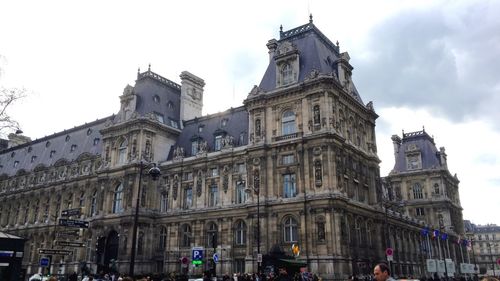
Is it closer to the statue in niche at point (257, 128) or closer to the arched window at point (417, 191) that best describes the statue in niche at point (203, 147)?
the statue in niche at point (257, 128)

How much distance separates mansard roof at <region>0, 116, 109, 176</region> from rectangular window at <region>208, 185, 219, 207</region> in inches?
829

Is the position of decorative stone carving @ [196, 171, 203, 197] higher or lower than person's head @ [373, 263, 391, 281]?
higher

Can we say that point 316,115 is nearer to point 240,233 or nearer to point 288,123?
point 288,123

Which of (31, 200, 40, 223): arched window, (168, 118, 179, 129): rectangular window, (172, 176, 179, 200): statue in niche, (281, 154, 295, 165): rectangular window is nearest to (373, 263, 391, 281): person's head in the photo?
(281, 154, 295, 165): rectangular window

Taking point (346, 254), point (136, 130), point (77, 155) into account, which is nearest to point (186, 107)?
point (136, 130)

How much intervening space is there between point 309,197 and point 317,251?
4.77 metres

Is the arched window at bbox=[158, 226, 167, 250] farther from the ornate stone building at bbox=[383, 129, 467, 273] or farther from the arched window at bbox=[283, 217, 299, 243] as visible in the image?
the ornate stone building at bbox=[383, 129, 467, 273]

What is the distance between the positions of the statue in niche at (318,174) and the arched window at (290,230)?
4.30m

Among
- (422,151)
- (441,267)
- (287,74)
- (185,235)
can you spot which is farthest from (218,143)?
(422,151)

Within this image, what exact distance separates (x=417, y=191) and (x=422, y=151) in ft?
23.8

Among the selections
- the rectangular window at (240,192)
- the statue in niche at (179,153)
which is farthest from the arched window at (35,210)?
the rectangular window at (240,192)

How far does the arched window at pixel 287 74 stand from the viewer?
44941 millimetres

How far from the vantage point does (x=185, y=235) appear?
4941cm

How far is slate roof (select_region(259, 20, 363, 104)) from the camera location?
44.5 m
